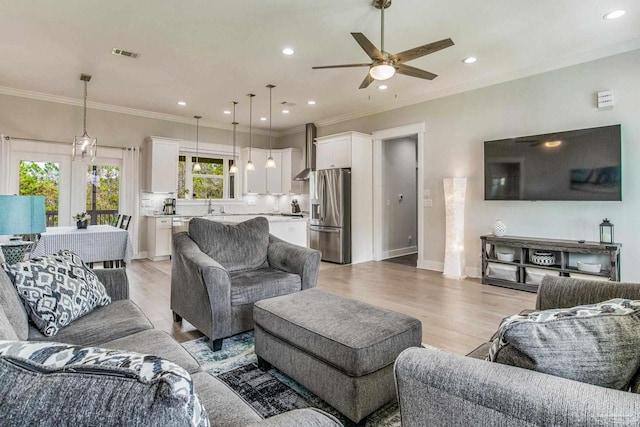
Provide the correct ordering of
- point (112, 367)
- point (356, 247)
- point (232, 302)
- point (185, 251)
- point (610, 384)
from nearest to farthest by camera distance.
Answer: point (112, 367) → point (610, 384) → point (232, 302) → point (185, 251) → point (356, 247)

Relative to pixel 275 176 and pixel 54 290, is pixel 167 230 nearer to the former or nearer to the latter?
pixel 275 176

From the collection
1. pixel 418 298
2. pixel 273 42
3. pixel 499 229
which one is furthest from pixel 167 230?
pixel 499 229

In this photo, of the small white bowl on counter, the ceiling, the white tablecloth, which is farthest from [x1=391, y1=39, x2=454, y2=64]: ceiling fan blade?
the white tablecloth

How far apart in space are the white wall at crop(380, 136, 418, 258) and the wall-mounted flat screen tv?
6.94ft

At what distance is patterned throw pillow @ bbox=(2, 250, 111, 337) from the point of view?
5.44 ft

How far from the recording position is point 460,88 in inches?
200

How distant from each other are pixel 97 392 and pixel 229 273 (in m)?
2.59

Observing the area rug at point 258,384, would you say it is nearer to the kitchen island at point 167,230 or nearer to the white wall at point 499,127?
the kitchen island at point 167,230

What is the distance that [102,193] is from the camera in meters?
6.26

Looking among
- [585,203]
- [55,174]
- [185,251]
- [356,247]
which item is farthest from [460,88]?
[55,174]

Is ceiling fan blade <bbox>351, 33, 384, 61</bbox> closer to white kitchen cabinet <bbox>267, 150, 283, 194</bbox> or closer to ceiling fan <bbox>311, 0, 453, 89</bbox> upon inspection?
ceiling fan <bbox>311, 0, 453, 89</bbox>

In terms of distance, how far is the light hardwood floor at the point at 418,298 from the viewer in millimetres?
2871

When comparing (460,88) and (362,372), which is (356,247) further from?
(362,372)

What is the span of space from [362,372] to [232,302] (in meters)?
1.28
